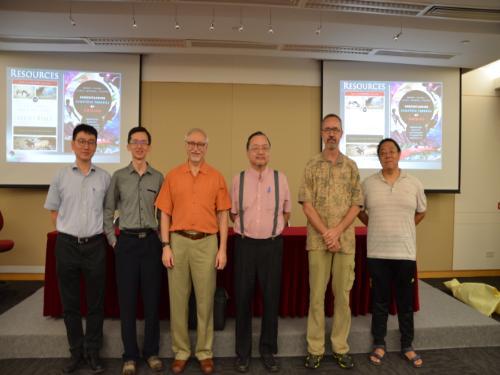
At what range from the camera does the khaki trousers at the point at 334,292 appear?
2348 millimetres

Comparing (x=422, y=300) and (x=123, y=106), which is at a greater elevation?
(x=123, y=106)

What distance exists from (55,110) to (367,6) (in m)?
3.90

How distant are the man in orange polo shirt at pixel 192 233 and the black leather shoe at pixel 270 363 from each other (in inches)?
15.0

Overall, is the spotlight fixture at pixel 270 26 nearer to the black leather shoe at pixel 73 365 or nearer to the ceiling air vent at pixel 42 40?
the ceiling air vent at pixel 42 40

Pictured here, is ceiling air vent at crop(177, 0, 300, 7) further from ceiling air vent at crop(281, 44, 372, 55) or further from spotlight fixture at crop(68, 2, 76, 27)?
spotlight fixture at crop(68, 2, 76, 27)

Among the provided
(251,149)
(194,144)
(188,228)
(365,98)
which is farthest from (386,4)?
(188,228)

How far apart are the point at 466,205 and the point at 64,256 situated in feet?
17.3

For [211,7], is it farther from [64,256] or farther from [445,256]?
[445,256]

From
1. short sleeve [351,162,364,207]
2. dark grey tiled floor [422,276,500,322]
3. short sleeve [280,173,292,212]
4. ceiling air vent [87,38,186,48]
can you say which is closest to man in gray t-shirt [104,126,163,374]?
short sleeve [280,173,292,212]

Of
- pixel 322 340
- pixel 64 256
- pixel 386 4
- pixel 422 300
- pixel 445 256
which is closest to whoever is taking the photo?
pixel 64 256

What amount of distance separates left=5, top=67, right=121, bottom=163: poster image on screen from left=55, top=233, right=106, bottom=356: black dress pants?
2.50 m

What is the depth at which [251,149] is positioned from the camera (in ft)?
7.55

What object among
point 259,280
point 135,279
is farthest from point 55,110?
point 259,280

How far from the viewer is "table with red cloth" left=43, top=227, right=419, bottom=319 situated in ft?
8.83
